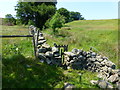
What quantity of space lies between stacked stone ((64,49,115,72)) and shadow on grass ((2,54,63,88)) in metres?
1.18

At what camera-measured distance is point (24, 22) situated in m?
33.5

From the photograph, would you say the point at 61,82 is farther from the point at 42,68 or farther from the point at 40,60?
the point at 40,60

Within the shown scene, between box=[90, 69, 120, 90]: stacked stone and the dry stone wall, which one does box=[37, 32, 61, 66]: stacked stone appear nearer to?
the dry stone wall

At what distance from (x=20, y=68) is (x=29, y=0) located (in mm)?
28800

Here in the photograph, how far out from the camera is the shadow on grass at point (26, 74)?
468cm

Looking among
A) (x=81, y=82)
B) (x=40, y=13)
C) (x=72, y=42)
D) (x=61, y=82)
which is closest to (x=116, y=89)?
(x=81, y=82)

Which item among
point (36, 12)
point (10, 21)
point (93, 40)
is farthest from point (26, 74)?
point (10, 21)

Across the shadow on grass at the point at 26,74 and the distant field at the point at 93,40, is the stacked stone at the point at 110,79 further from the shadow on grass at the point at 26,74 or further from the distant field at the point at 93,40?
the distant field at the point at 93,40

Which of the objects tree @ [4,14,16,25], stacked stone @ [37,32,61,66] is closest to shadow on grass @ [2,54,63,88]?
stacked stone @ [37,32,61,66]

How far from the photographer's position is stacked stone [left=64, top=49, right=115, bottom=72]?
729 cm

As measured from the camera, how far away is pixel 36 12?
30.7 metres

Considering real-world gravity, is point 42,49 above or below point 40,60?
above

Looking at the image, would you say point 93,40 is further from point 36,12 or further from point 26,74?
point 36,12

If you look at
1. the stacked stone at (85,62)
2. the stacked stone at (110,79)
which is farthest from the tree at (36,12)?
the stacked stone at (110,79)
